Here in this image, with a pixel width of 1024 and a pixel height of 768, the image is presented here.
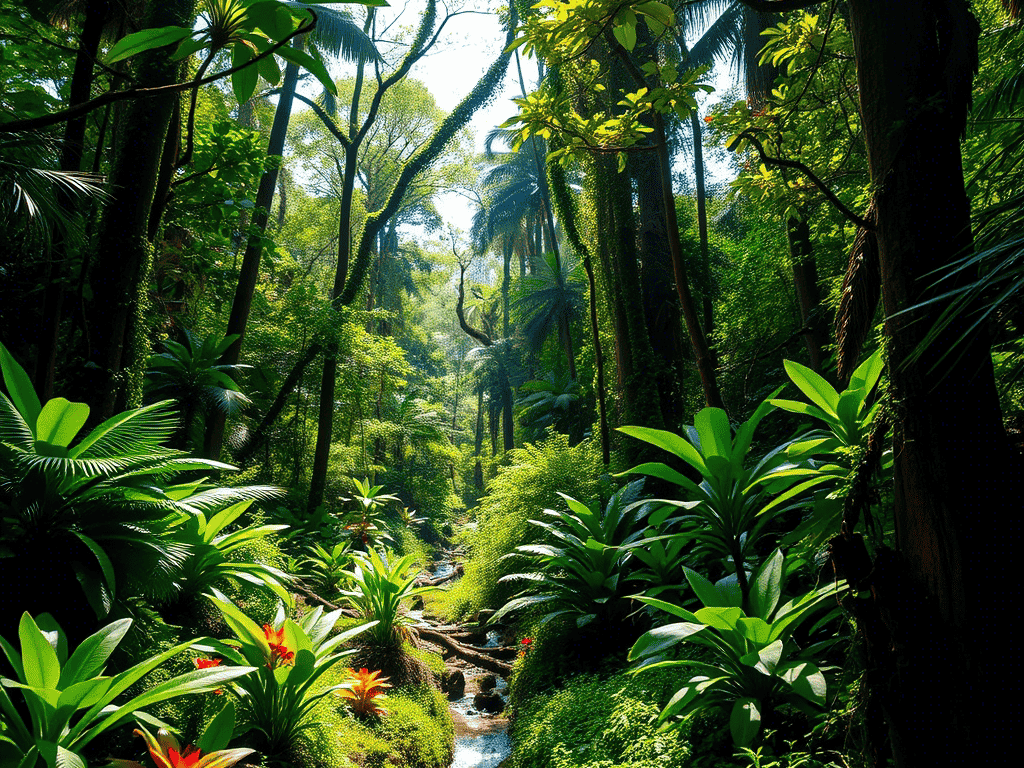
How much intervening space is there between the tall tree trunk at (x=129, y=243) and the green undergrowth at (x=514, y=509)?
396 centimetres

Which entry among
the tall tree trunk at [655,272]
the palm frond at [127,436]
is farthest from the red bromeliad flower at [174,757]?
the tall tree trunk at [655,272]

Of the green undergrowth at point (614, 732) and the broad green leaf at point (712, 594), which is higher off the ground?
the broad green leaf at point (712, 594)

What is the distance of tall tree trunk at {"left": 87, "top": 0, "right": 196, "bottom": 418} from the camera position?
12.4 ft

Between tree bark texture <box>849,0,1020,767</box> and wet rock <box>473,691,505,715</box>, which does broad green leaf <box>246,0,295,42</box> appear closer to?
tree bark texture <box>849,0,1020,767</box>

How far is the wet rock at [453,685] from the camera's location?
216 inches

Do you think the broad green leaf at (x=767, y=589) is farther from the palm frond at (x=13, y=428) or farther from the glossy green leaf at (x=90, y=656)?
the palm frond at (x=13, y=428)

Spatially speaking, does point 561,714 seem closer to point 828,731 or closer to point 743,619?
point 743,619

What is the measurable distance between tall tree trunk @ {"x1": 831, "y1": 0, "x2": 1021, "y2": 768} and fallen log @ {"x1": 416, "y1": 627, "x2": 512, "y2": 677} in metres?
4.92

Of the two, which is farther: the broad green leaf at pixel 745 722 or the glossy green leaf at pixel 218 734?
the glossy green leaf at pixel 218 734

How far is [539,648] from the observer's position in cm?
450

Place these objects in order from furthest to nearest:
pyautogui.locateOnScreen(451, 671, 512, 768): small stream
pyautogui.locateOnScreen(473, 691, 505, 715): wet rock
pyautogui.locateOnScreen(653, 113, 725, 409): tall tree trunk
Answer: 1. pyautogui.locateOnScreen(473, 691, 505, 715): wet rock
2. pyautogui.locateOnScreen(451, 671, 512, 768): small stream
3. pyautogui.locateOnScreen(653, 113, 725, 409): tall tree trunk

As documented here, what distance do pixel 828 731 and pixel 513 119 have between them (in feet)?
9.72

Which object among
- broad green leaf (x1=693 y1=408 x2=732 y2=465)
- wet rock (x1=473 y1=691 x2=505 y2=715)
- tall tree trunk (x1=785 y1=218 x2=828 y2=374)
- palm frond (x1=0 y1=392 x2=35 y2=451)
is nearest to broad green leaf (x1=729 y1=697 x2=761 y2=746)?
broad green leaf (x1=693 y1=408 x2=732 y2=465)

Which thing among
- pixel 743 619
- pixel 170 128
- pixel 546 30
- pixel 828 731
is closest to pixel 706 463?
pixel 743 619
